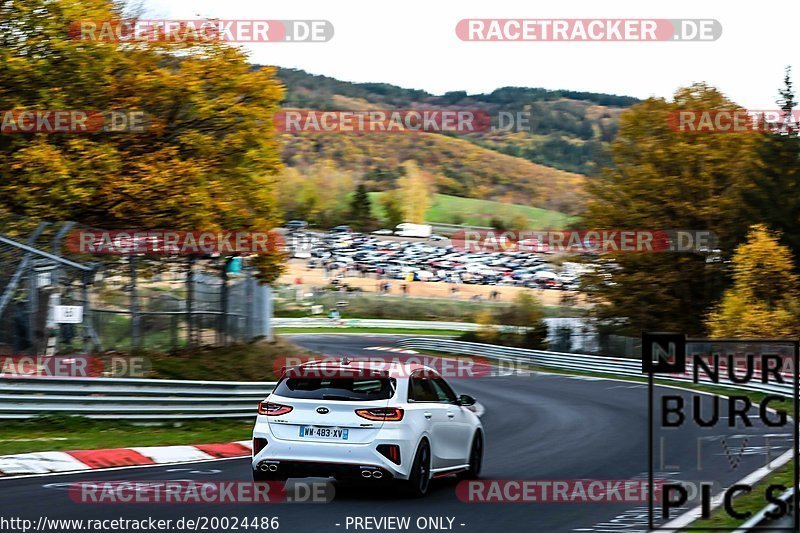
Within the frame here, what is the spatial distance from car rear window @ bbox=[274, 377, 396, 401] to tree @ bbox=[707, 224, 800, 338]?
1305 inches

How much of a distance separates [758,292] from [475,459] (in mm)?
34393

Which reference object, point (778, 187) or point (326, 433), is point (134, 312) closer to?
point (326, 433)

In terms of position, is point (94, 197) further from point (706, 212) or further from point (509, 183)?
point (509, 183)

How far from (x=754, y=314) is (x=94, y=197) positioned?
89.1 feet

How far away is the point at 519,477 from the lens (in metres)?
13.4

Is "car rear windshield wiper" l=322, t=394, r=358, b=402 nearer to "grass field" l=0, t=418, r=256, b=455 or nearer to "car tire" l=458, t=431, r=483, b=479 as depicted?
"car tire" l=458, t=431, r=483, b=479

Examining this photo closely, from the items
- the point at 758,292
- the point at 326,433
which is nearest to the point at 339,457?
the point at 326,433

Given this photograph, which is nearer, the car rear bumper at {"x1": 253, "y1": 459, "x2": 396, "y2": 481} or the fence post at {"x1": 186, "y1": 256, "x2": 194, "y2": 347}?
the car rear bumper at {"x1": 253, "y1": 459, "x2": 396, "y2": 481}

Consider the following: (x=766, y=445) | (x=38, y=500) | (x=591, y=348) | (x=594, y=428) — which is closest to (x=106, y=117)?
(x=594, y=428)

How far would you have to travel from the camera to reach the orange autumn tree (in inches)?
953

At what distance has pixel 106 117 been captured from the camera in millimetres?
25812


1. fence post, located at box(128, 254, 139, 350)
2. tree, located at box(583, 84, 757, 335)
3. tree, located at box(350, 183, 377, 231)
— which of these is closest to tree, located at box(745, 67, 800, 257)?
tree, located at box(583, 84, 757, 335)

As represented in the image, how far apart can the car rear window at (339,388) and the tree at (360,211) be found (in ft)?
389

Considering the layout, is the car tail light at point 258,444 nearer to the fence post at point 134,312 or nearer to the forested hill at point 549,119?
the fence post at point 134,312
